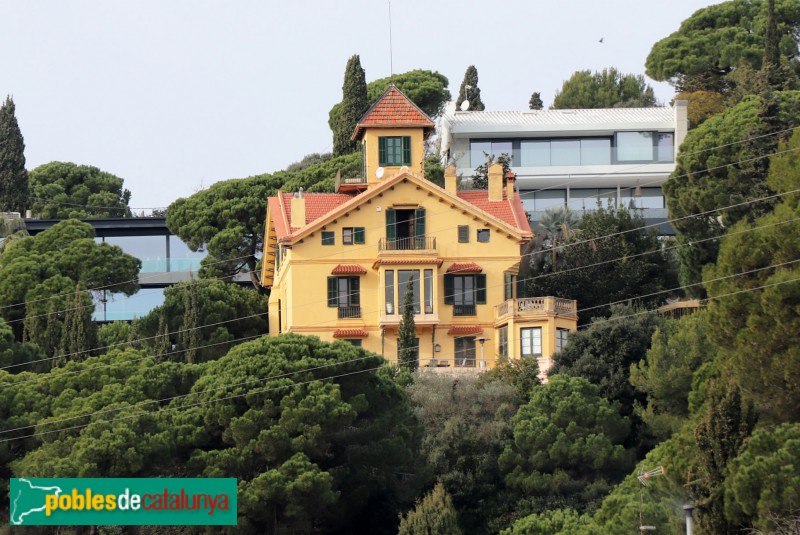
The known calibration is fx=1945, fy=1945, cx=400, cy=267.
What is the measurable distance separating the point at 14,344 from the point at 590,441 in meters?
22.2

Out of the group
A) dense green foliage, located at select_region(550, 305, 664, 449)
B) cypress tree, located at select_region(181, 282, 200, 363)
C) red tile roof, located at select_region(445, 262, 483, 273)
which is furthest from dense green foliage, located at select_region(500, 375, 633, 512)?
cypress tree, located at select_region(181, 282, 200, 363)

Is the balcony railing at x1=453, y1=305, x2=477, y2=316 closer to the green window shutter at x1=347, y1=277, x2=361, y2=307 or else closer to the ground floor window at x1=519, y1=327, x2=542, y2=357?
the ground floor window at x1=519, y1=327, x2=542, y2=357

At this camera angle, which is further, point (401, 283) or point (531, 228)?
point (531, 228)

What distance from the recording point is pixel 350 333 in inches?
3123

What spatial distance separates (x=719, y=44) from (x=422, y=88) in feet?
56.8

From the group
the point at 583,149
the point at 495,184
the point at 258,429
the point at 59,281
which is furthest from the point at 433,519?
the point at 583,149

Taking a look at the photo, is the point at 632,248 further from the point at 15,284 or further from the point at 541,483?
the point at 15,284

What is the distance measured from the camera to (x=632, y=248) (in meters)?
83.3

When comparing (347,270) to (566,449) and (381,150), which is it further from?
(566,449)

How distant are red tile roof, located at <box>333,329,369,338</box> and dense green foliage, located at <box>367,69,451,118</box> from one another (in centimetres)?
3421

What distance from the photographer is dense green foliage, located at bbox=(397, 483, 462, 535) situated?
200ft

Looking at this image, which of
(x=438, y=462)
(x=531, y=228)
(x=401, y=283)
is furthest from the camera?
(x=531, y=228)

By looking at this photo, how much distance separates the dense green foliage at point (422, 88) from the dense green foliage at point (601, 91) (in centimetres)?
1252

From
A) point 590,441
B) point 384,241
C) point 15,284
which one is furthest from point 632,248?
point 15,284
